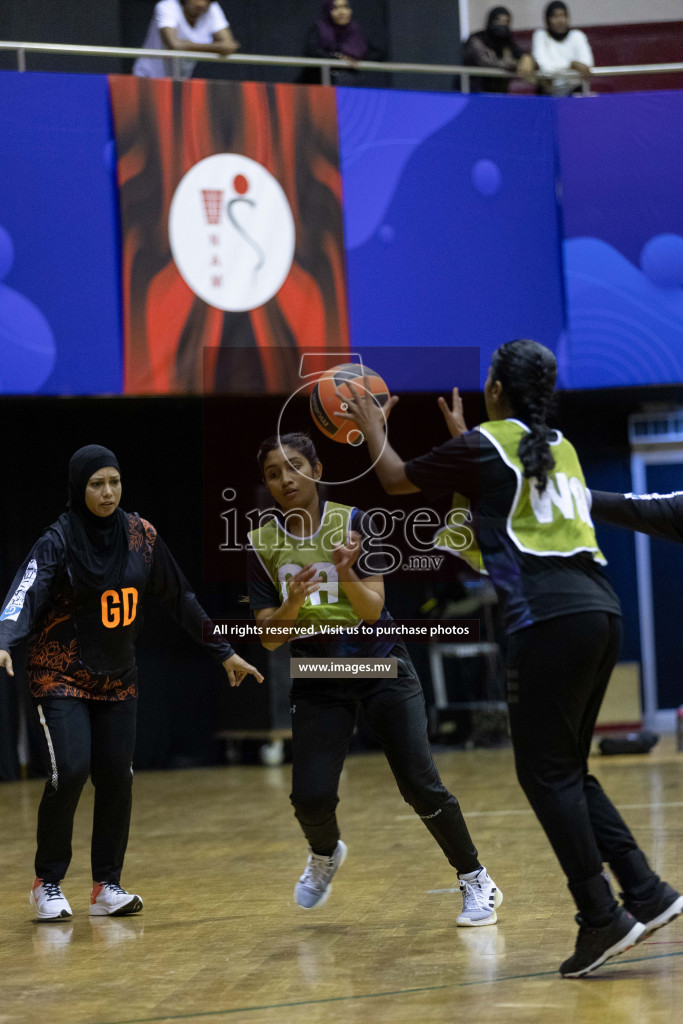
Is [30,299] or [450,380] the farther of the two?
[450,380]

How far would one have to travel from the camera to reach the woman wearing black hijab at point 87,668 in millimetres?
4898

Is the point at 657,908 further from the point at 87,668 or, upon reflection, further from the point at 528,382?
the point at 87,668

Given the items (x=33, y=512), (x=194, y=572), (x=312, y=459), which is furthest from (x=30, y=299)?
(x=312, y=459)

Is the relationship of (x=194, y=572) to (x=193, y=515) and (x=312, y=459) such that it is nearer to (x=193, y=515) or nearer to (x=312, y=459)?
(x=193, y=515)

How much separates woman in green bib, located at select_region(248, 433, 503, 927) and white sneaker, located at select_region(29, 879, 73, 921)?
1.12 metres

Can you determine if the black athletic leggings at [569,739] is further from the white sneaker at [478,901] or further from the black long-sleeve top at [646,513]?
the white sneaker at [478,901]

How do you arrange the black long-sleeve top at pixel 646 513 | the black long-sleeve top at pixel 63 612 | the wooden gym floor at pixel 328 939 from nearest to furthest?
the wooden gym floor at pixel 328 939 → the black long-sleeve top at pixel 646 513 → the black long-sleeve top at pixel 63 612

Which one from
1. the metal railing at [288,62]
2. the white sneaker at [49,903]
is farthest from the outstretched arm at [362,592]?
the metal railing at [288,62]

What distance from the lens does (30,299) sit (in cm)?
933

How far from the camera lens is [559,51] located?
1116cm

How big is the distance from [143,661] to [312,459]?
714 centimetres

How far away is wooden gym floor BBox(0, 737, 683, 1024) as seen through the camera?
11.3ft

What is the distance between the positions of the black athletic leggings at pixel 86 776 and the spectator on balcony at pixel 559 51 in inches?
308

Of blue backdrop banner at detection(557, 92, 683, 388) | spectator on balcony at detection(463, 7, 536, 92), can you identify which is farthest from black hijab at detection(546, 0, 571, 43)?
blue backdrop banner at detection(557, 92, 683, 388)
